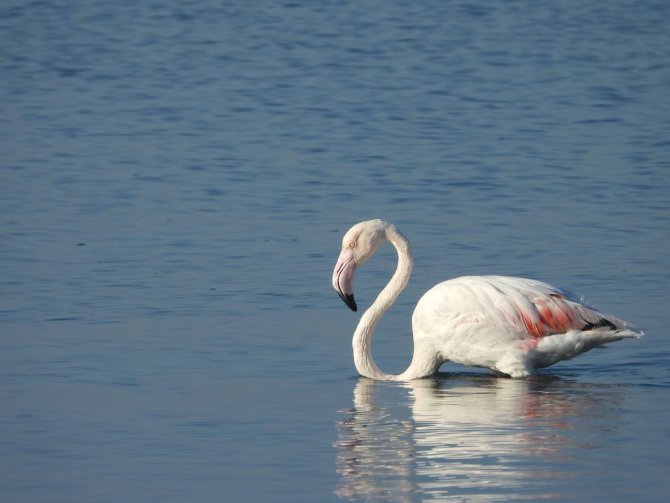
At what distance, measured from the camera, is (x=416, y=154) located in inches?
593

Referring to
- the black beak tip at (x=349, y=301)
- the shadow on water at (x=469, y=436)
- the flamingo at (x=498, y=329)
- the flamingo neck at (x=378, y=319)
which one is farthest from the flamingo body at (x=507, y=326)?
the black beak tip at (x=349, y=301)

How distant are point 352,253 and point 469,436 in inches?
83.4

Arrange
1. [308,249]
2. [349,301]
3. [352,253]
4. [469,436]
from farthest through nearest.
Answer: [308,249], [352,253], [349,301], [469,436]

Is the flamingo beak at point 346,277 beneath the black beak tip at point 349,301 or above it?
above

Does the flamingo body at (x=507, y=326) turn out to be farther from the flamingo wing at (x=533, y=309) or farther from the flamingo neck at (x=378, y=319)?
the flamingo neck at (x=378, y=319)

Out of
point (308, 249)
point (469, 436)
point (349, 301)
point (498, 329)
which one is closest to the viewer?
point (469, 436)

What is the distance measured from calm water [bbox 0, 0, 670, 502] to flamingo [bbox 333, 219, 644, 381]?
17 cm

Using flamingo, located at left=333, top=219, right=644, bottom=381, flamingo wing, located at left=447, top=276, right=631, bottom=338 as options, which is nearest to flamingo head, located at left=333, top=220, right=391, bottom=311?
flamingo, located at left=333, top=219, right=644, bottom=381

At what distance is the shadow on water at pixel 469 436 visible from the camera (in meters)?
6.27

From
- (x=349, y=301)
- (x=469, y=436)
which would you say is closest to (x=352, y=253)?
(x=349, y=301)

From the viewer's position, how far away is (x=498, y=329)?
27.9 ft

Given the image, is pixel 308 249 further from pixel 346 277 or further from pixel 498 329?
pixel 498 329

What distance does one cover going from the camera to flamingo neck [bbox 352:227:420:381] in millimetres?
8484

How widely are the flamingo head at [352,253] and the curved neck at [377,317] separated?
0.10m
